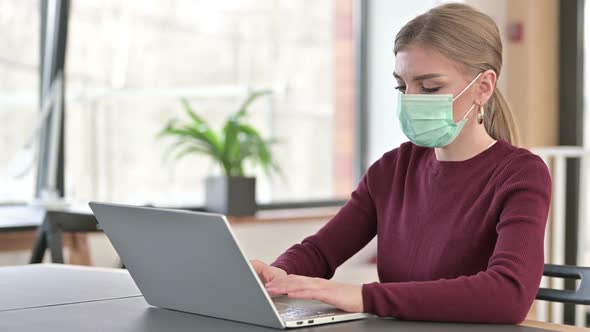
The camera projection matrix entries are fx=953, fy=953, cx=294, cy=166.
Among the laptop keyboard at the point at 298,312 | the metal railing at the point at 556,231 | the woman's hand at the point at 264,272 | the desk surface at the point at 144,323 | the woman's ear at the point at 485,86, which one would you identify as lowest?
the metal railing at the point at 556,231

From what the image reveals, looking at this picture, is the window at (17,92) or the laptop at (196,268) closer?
the laptop at (196,268)

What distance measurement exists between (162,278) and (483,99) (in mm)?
730

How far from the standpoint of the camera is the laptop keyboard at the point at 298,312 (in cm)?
150

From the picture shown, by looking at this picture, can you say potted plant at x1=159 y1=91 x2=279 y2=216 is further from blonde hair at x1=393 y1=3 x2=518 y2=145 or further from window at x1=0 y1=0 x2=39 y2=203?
blonde hair at x1=393 y1=3 x2=518 y2=145

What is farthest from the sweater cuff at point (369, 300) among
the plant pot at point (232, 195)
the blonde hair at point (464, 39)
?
the plant pot at point (232, 195)

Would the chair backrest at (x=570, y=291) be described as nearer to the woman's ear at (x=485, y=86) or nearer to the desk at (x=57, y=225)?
the woman's ear at (x=485, y=86)

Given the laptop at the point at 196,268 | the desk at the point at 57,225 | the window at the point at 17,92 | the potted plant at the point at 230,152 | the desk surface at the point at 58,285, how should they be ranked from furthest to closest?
the potted plant at the point at 230,152, the window at the point at 17,92, the desk at the point at 57,225, the desk surface at the point at 58,285, the laptop at the point at 196,268

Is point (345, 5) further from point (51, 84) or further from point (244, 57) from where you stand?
Answer: point (51, 84)

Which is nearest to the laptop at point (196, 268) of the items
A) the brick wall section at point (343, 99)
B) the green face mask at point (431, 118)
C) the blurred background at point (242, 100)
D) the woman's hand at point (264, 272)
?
the woman's hand at point (264, 272)

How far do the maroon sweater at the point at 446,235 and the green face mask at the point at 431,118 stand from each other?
0.21ft

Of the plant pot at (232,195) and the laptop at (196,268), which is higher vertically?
the laptop at (196,268)

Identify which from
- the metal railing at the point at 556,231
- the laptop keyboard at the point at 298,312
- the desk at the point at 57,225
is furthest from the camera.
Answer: the metal railing at the point at 556,231

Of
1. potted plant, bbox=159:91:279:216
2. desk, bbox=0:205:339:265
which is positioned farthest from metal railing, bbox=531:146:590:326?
potted plant, bbox=159:91:279:216

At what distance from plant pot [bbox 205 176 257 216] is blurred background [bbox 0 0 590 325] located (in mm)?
65
